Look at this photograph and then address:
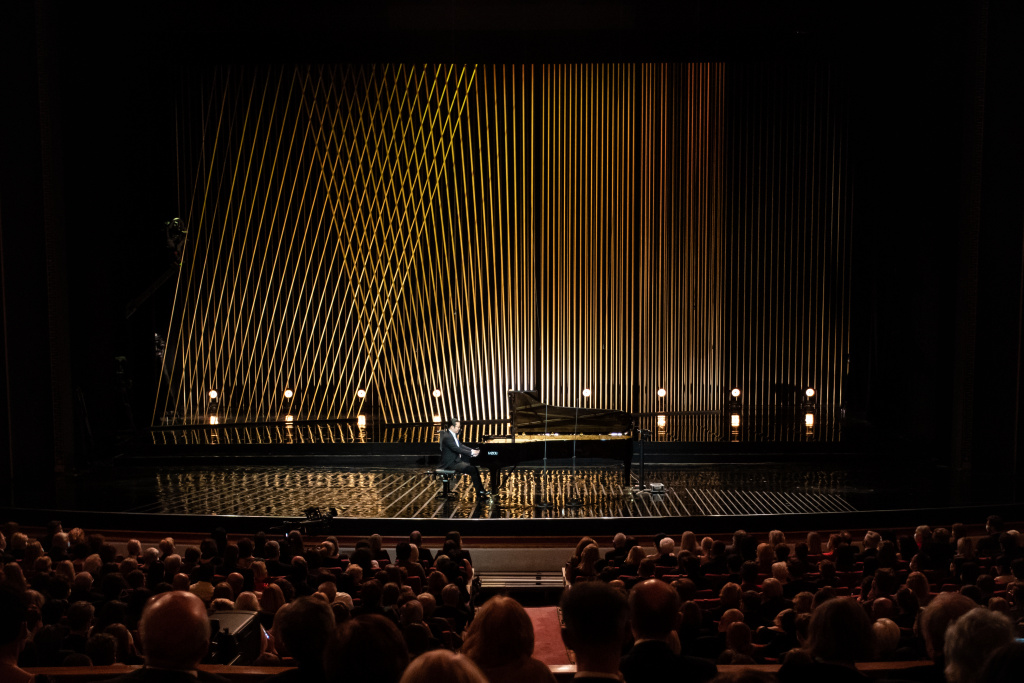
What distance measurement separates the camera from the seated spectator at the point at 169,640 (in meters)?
2.17

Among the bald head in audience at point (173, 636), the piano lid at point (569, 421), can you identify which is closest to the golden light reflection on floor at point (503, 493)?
the piano lid at point (569, 421)

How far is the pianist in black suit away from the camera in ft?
29.2

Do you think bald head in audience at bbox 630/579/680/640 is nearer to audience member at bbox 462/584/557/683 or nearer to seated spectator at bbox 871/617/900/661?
audience member at bbox 462/584/557/683

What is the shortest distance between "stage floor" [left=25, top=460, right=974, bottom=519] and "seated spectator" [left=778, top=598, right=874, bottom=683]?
541 cm

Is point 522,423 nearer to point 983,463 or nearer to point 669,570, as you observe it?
point 669,570

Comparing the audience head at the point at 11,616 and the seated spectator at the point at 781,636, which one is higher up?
the audience head at the point at 11,616

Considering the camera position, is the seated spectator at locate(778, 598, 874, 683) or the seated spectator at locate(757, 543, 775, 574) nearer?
the seated spectator at locate(778, 598, 874, 683)

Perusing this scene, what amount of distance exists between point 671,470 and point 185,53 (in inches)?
328

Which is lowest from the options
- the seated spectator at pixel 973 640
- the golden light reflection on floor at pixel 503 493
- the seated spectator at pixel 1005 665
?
the golden light reflection on floor at pixel 503 493

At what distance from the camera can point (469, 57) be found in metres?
12.4

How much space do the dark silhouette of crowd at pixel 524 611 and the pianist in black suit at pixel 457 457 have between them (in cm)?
193

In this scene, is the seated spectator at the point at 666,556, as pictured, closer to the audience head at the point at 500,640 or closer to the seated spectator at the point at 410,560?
the seated spectator at the point at 410,560

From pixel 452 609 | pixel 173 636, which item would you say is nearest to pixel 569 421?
pixel 452 609

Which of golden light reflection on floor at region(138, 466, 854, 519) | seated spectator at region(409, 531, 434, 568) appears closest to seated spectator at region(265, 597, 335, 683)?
seated spectator at region(409, 531, 434, 568)
